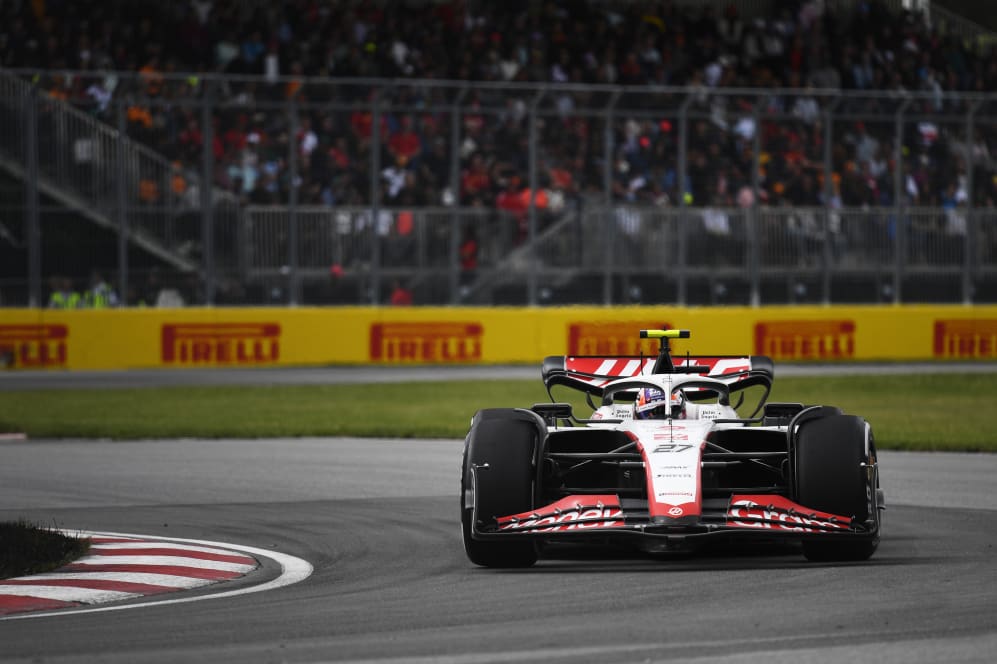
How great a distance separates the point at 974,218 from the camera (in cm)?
2398

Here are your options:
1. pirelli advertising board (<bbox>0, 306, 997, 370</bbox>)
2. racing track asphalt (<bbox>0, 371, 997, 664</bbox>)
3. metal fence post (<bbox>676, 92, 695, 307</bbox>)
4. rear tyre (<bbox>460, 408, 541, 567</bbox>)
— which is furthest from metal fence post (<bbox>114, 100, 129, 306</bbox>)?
rear tyre (<bbox>460, 408, 541, 567</bbox>)

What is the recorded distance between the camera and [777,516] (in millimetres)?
7465

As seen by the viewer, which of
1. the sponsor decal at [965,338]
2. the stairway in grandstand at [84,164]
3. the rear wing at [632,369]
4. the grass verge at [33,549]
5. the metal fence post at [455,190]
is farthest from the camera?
the sponsor decal at [965,338]

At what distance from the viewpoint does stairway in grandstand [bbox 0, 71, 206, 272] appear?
21.5 metres

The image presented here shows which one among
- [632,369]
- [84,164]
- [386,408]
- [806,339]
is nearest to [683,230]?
[806,339]

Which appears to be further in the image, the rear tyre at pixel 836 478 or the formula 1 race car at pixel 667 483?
the rear tyre at pixel 836 478

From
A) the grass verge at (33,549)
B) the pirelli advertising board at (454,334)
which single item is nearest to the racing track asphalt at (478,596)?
the grass verge at (33,549)

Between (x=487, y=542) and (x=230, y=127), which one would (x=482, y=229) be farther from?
(x=487, y=542)

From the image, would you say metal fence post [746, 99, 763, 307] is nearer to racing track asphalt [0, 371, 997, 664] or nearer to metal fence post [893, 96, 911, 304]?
metal fence post [893, 96, 911, 304]

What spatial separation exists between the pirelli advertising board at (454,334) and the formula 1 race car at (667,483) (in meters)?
13.1

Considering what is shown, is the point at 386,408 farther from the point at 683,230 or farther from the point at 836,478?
the point at 836,478

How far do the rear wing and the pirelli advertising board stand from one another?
1211 centimetres

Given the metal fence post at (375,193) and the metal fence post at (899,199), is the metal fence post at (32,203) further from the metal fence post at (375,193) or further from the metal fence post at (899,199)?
the metal fence post at (899,199)

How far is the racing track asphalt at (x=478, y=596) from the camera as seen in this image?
A: 225 inches
